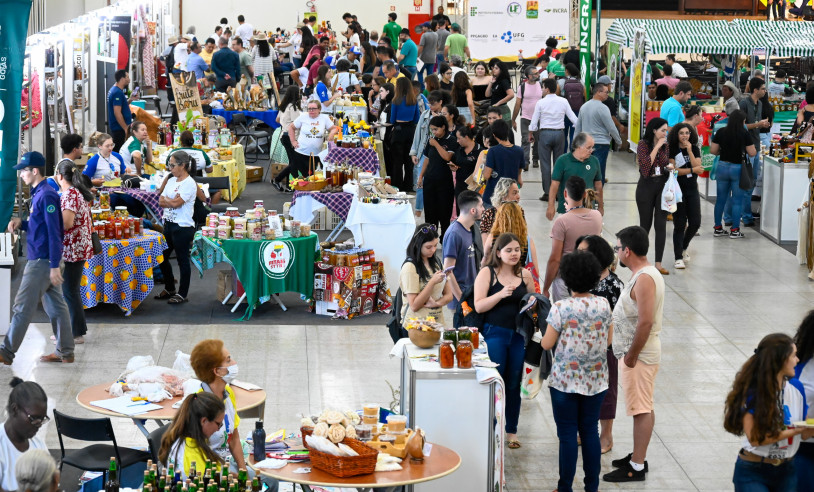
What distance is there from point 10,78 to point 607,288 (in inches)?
192

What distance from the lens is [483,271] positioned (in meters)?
7.01

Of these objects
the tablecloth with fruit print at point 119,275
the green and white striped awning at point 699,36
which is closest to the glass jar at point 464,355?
the tablecloth with fruit print at point 119,275

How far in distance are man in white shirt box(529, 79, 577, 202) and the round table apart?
932 cm

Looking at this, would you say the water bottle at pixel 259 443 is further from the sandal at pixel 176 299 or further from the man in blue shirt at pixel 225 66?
the man in blue shirt at pixel 225 66

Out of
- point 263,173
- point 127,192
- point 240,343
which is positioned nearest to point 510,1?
point 263,173

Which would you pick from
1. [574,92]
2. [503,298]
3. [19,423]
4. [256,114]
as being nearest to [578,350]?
[503,298]

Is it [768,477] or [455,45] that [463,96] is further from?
[768,477]

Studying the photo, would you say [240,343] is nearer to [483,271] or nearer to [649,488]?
[483,271]

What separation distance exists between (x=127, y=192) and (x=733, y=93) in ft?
25.8

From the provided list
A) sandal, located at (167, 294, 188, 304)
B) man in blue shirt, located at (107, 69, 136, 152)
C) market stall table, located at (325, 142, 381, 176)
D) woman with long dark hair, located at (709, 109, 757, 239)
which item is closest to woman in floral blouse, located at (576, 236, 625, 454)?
sandal, located at (167, 294, 188, 304)

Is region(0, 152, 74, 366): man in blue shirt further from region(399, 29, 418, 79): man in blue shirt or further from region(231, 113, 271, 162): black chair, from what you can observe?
region(399, 29, 418, 79): man in blue shirt

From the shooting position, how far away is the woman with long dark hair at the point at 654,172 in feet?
36.8

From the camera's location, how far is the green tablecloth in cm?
1027

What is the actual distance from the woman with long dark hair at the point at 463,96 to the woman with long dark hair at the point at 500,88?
71cm
